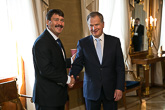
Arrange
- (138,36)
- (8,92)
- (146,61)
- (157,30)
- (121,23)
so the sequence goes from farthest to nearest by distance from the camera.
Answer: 1. (157,30)
2. (138,36)
3. (146,61)
4. (121,23)
5. (8,92)

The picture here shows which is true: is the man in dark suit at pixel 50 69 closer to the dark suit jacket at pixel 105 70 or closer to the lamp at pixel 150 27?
the dark suit jacket at pixel 105 70

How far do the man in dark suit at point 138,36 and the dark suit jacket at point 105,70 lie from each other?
360cm

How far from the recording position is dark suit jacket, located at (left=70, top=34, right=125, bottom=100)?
7.38 ft

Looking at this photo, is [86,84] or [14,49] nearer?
[86,84]

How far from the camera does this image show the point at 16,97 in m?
2.95

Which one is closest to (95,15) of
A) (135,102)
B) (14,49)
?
(14,49)

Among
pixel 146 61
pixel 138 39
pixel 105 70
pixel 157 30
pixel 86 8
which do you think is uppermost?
pixel 86 8

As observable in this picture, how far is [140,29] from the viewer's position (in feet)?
19.5

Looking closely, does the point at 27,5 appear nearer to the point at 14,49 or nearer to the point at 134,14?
the point at 14,49

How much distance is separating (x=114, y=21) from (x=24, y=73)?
8.89ft

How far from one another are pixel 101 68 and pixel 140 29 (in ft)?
13.3

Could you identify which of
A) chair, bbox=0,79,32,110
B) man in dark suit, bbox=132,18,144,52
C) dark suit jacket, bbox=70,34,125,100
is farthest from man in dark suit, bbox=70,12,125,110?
man in dark suit, bbox=132,18,144,52

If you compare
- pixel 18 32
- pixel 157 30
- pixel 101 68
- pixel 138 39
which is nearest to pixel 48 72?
pixel 101 68

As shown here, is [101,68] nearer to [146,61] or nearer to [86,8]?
[86,8]
